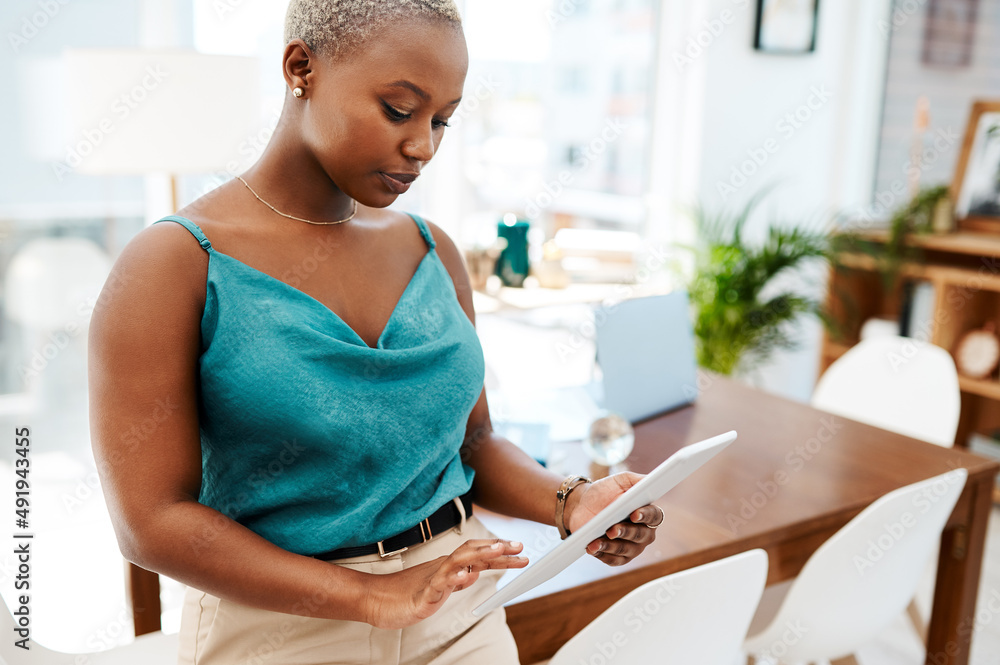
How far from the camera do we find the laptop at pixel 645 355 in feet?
5.92

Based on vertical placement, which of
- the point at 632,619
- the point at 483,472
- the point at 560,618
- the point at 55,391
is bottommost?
the point at 55,391

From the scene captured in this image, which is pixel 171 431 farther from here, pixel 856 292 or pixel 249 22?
pixel 856 292

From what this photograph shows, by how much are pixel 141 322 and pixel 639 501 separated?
0.54 m

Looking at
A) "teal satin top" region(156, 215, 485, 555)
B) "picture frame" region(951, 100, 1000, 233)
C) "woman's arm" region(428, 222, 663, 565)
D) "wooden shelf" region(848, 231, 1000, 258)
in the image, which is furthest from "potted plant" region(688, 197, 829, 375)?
"teal satin top" region(156, 215, 485, 555)

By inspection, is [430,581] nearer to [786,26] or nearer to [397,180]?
[397,180]

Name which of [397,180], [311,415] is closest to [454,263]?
[397,180]

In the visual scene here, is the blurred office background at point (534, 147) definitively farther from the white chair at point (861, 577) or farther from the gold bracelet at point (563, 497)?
the white chair at point (861, 577)

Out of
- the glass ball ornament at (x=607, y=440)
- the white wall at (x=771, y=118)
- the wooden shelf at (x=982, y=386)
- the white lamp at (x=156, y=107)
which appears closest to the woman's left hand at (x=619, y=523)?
the glass ball ornament at (x=607, y=440)

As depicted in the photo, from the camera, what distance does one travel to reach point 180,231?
2.93 ft

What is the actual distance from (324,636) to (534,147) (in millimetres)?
2614

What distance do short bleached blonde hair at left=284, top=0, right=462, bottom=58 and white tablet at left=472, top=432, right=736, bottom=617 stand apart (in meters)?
0.54

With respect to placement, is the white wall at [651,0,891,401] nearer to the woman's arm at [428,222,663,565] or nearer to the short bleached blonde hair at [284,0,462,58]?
the woman's arm at [428,222,663,565]

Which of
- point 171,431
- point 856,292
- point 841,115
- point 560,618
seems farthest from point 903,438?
point 841,115

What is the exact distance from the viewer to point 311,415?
2.96ft
